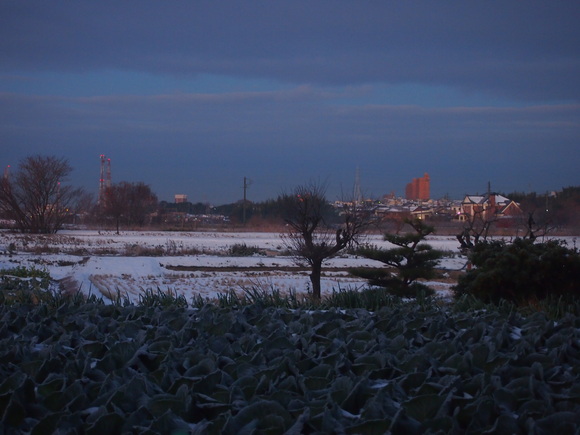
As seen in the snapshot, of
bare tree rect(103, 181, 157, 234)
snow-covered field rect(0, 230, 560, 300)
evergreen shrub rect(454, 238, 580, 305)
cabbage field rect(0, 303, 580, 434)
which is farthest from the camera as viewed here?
bare tree rect(103, 181, 157, 234)

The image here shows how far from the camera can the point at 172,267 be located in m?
27.1

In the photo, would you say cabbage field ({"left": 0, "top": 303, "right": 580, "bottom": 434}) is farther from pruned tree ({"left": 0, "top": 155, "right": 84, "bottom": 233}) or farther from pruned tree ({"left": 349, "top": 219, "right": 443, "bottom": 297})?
pruned tree ({"left": 0, "top": 155, "right": 84, "bottom": 233})

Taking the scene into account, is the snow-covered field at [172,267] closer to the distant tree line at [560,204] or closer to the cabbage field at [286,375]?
the cabbage field at [286,375]

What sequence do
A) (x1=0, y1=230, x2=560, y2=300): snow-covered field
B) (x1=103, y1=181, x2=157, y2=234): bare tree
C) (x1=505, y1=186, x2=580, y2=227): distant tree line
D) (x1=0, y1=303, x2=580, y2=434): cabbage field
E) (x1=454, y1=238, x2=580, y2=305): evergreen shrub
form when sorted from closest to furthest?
(x1=0, y1=303, x2=580, y2=434): cabbage field → (x1=454, y1=238, x2=580, y2=305): evergreen shrub → (x1=0, y1=230, x2=560, y2=300): snow-covered field → (x1=505, y1=186, x2=580, y2=227): distant tree line → (x1=103, y1=181, x2=157, y2=234): bare tree

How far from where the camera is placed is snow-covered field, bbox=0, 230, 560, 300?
18.9 meters

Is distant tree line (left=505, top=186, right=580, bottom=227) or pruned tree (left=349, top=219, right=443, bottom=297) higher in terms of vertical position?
distant tree line (left=505, top=186, right=580, bottom=227)

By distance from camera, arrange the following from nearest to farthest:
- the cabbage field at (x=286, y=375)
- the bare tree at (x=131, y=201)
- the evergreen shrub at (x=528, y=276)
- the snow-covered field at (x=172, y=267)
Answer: the cabbage field at (x=286, y=375), the evergreen shrub at (x=528, y=276), the snow-covered field at (x=172, y=267), the bare tree at (x=131, y=201)

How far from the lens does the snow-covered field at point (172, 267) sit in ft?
62.0

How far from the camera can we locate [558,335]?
508cm

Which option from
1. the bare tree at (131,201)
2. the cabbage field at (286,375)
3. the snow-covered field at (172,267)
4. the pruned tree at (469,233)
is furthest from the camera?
the bare tree at (131,201)

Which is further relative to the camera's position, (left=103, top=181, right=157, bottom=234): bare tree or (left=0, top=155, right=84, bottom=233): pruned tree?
(left=103, top=181, right=157, bottom=234): bare tree

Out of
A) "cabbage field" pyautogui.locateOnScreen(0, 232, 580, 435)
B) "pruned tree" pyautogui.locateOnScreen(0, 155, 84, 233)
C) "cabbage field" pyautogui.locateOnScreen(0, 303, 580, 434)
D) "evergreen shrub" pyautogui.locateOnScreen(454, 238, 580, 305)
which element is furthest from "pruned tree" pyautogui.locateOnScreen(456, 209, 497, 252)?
"pruned tree" pyautogui.locateOnScreen(0, 155, 84, 233)

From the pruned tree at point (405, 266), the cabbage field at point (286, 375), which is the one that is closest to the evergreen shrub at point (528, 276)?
the cabbage field at point (286, 375)

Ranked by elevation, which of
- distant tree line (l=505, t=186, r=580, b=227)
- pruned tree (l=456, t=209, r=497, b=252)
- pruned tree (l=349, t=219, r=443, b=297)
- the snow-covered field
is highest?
distant tree line (l=505, t=186, r=580, b=227)
